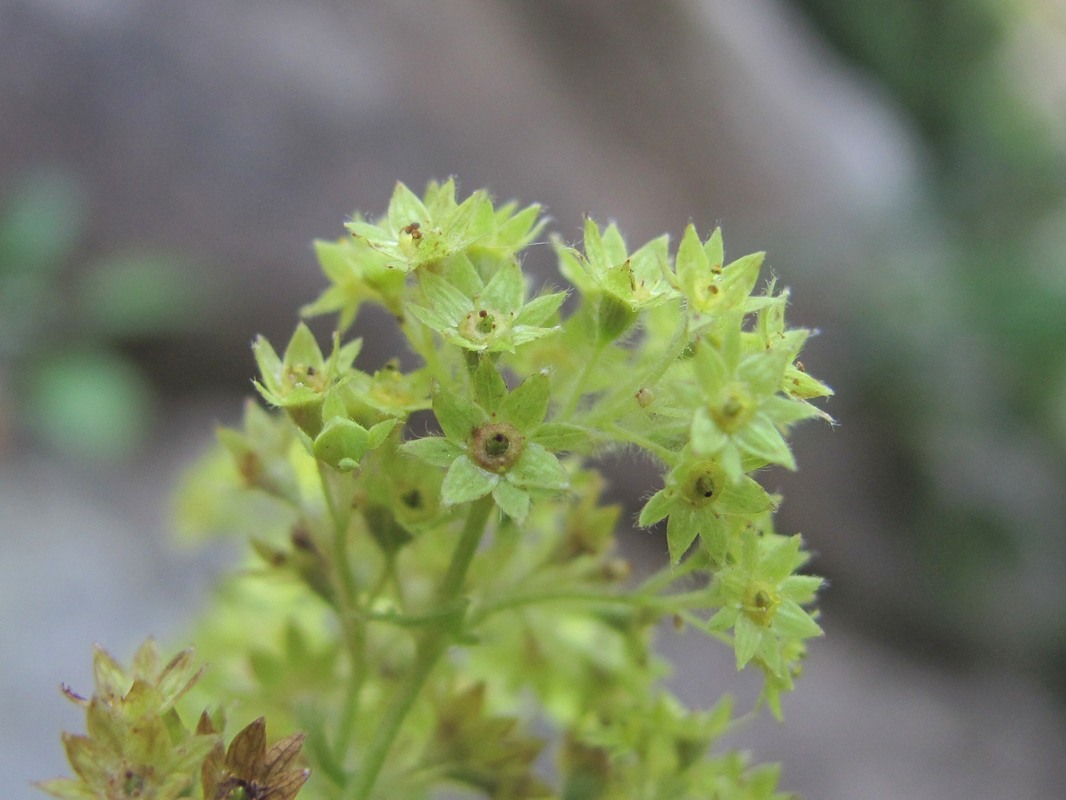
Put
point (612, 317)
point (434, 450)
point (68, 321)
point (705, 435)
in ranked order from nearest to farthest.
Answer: point (705, 435) → point (434, 450) → point (612, 317) → point (68, 321)

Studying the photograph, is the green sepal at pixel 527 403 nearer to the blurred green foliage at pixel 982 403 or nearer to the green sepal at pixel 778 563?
the green sepal at pixel 778 563

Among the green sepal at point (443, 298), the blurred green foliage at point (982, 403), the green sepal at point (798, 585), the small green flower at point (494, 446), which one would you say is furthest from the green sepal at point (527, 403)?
the blurred green foliage at point (982, 403)

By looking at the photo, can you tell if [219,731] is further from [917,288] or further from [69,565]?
[917,288]

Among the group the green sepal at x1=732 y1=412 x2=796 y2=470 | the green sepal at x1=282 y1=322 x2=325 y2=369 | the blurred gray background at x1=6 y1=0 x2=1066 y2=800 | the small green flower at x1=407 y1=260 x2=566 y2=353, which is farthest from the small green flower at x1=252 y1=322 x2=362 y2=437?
the blurred gray background at x1=6 y1=0 x2=1066 y2=800

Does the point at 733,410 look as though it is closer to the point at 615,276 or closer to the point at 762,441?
the point at 762,441

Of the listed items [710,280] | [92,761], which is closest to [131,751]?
[92,761]

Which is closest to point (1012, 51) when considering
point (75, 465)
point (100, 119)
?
point (100, 119)
